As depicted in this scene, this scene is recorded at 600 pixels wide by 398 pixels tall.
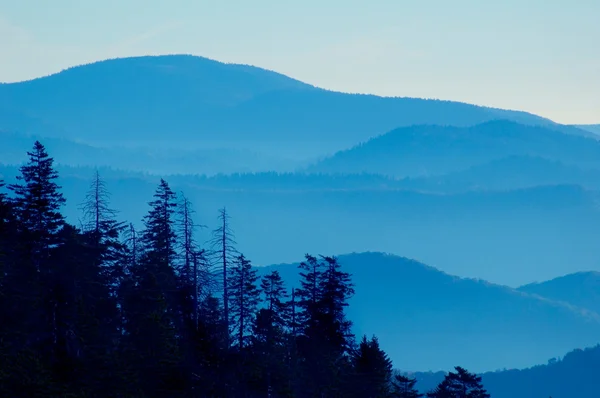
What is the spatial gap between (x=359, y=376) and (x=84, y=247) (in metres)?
14.2

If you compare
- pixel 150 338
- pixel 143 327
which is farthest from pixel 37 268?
pixel 150 338

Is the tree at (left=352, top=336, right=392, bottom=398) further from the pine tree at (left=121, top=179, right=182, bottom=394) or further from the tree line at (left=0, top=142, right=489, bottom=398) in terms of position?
the pine tree at (left=121, top=179, right=182, bottom=394)

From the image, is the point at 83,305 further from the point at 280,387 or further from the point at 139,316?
the point at 280,387

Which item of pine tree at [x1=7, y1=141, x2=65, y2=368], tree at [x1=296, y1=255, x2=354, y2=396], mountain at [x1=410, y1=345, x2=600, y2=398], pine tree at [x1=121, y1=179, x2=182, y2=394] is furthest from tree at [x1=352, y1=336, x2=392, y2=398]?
mountain at [x1=410, y1=345, x2=600, y2=398]

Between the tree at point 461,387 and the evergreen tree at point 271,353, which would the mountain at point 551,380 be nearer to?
the tree at point 461,387

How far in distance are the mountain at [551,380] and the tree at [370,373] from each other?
108 metres

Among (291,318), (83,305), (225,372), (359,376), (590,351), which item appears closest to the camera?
(83,305)

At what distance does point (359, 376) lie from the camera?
4475cm

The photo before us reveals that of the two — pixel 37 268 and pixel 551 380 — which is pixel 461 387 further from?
pixel 551 380

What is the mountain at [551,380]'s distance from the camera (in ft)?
535

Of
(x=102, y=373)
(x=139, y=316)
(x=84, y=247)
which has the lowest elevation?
(x=102, y=373)

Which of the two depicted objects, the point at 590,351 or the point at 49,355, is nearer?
the point at 49,355

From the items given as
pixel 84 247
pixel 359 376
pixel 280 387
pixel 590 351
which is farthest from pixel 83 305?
pixel 590 351

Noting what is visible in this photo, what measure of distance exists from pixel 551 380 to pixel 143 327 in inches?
5904
